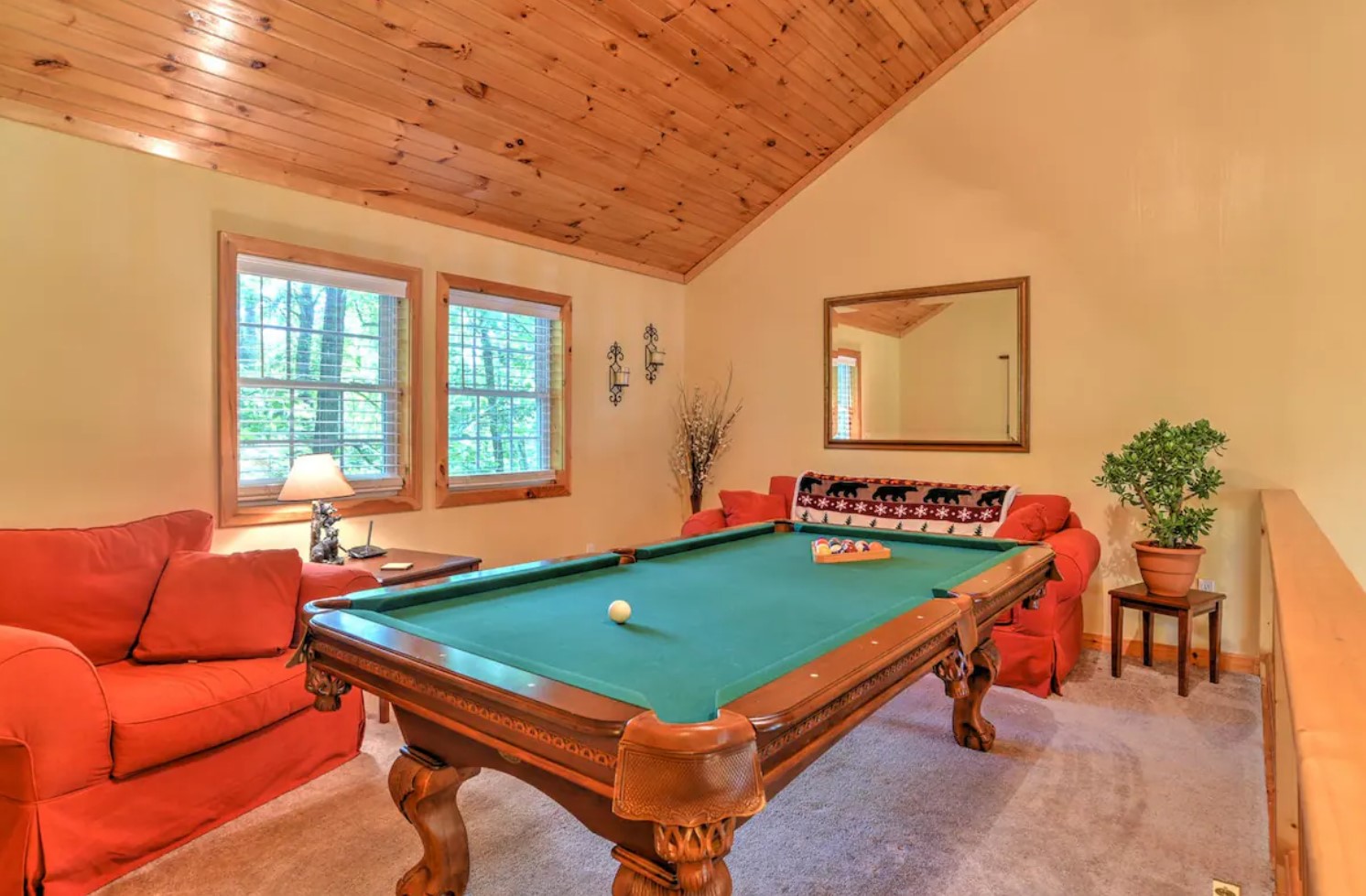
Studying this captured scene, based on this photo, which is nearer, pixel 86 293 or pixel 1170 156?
pixel 86 293

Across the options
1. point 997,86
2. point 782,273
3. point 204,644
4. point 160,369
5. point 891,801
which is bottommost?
point 891,801

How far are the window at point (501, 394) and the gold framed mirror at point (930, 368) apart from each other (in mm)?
1932

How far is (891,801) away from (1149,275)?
327 centimetres

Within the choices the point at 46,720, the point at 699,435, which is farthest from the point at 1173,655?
the point at 46,720

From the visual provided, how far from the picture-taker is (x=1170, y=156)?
3902 millimetres

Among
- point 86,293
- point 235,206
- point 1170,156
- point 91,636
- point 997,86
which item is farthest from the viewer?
point 997,86

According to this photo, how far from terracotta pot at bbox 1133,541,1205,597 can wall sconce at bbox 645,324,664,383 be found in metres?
3.41

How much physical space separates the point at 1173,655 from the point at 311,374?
4820 millimetres

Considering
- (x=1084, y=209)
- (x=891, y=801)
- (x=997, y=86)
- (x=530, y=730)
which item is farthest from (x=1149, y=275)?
(x=530, y=730)

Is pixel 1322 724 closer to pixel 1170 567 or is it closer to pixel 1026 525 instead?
pixel 1026 525

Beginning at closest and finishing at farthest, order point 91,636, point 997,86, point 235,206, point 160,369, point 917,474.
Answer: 1. point 91,636
2. point 160,369
3. point 235,206
4. point 997,86
5. point 917,474

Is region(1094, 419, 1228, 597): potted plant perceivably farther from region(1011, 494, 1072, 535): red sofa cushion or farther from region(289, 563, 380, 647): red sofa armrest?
region(289, 563, 380, 647): red sofa armrest

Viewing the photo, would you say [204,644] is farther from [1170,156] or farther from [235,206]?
[1170,156]

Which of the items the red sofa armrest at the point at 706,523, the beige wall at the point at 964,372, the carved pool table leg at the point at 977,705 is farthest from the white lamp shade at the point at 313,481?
the beige wall at the point at 964,372
